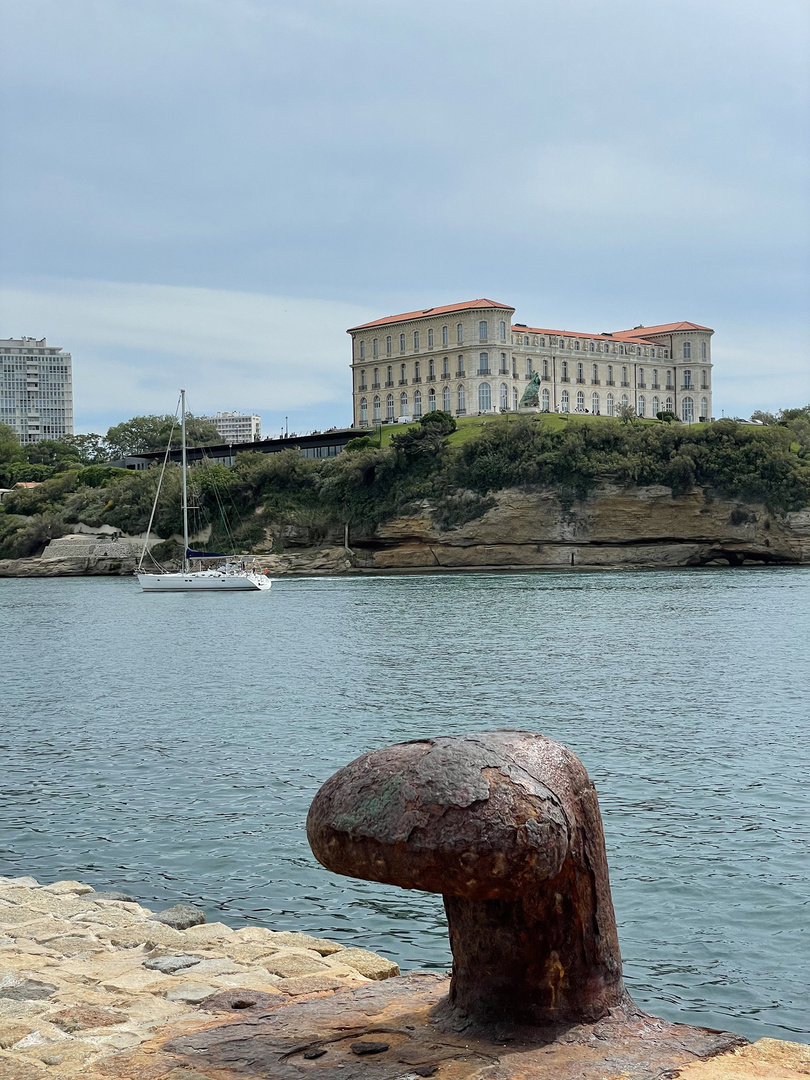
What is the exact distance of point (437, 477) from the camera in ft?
285

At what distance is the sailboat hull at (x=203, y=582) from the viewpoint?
64.1m

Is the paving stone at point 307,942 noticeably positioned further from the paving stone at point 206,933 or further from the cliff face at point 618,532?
the cliff face at point 618,532

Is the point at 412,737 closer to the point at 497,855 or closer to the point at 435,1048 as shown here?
the point at 435,1048

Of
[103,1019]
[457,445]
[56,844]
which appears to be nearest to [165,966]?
[103,1019]

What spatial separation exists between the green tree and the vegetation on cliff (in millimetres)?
34555

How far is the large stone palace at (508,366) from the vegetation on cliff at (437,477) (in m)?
22.7

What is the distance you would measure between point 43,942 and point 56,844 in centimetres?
357

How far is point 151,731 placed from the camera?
57.0 feet

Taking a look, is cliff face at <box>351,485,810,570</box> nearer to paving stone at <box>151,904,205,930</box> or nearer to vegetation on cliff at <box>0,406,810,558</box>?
vegetation on cliff at <box>0,406,810,558</box>

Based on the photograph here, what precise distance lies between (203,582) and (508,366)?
203 ft

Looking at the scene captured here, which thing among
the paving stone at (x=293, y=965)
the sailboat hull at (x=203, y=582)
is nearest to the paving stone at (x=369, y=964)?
the paving stone at (x=293, y=965)

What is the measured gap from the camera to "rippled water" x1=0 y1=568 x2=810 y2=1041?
8.05m

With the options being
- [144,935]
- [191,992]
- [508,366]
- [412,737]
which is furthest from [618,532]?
[191,992]

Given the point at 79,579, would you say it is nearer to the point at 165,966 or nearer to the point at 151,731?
the point at 151,731
